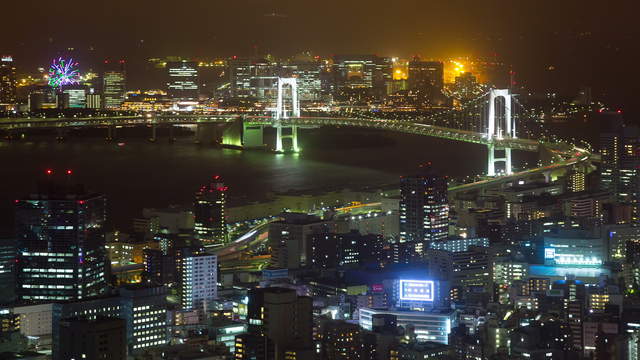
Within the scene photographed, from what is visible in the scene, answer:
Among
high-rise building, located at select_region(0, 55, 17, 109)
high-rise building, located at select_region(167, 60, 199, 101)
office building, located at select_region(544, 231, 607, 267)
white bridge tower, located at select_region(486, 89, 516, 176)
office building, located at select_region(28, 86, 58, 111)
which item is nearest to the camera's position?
office building, located at select_region(544, 231, 607, 267)

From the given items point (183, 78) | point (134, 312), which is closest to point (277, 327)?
point (134, 312)

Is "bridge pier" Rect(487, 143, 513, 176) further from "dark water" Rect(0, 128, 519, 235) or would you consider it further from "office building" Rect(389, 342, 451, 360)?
"office building" Rect(389, 342, 451, 360)

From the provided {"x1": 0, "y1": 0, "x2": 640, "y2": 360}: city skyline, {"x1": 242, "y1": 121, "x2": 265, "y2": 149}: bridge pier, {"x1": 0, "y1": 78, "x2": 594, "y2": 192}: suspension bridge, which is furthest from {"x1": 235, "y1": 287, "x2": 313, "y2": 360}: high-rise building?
{"x1": 242, "y1": 121, "x2": 265, "y2": 149}: bridge pier

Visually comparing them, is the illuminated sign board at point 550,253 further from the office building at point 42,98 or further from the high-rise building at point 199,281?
the office building at point 42,98

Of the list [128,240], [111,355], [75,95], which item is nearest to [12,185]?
[128,240]

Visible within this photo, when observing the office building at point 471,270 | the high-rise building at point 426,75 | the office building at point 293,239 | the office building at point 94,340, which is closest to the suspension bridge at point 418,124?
the high-rise building at point 426,75

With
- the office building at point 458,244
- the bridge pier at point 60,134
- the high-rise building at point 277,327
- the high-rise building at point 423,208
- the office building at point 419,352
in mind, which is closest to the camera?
the high-rise building at point 277,327
